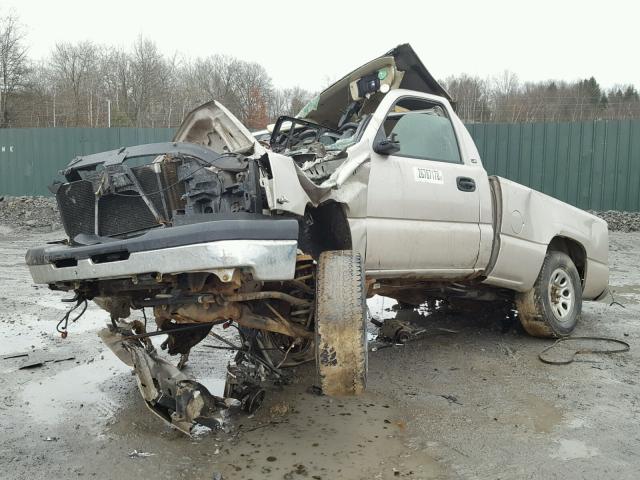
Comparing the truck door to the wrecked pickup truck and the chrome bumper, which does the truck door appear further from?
the chrome bumper

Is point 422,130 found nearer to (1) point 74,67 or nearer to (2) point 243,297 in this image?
(2) point 243,297

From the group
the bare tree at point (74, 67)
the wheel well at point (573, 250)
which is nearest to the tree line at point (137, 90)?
the bare tree at point (74, 67)

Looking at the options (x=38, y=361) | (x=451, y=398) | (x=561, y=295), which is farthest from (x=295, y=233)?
(x=561, y=295)

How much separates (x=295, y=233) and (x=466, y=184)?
222 cm

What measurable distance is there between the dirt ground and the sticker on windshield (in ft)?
5.10

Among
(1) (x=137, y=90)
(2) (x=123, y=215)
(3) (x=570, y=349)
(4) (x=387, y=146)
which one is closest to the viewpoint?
(2) (x=123, y=215)

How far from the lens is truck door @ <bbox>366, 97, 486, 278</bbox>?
13.5 ft

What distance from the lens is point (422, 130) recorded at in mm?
4719

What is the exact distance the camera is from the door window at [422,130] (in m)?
4.58

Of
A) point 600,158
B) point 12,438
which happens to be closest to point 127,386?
point 12,438

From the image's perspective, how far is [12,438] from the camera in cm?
337

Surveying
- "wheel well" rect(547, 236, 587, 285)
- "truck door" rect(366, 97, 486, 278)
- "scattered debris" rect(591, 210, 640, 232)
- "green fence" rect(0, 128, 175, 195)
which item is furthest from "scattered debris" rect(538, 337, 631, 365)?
"green fence" rect(0, 128, 175, 195)

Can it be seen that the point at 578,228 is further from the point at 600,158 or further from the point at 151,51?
the point at 151,51

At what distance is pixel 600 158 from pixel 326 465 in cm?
1496
